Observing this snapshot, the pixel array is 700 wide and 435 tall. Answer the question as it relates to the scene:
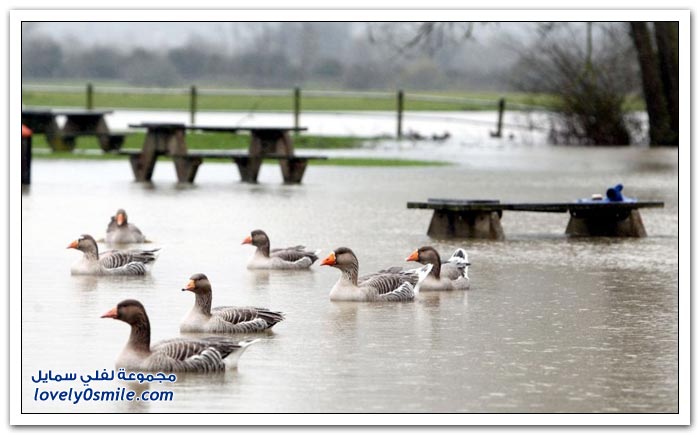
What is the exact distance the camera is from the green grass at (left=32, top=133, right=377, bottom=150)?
3784cm

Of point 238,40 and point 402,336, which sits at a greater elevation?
point 238,40

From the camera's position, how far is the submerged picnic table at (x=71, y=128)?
35469 mm

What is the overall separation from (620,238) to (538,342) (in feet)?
25.5

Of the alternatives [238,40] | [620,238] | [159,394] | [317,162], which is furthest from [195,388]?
[238,40]

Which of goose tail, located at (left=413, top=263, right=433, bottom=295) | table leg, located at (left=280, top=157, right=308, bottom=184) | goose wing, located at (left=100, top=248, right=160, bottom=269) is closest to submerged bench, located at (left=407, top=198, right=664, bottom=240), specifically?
goose wing, located at (left=100, top=248, right=160, bottom=269)

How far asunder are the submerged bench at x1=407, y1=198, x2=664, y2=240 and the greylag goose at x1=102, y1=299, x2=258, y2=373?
831 centimetres

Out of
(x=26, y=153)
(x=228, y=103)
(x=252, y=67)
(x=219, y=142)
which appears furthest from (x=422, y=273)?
(x=252, y=67)

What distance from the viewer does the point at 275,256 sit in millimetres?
15680

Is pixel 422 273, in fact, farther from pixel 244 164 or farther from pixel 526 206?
pixel 244 164

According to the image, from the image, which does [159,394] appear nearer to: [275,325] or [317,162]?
[275,325]

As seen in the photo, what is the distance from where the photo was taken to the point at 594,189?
26688 mm

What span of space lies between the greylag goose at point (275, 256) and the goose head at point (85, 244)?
4.63 feet

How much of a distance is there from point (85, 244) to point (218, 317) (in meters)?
3.33

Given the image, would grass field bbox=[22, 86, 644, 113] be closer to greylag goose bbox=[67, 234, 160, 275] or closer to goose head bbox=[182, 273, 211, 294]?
greylag goose bbox=[67, 234, 160, 275]
